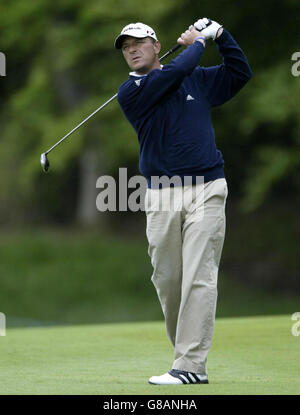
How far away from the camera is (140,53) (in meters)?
5.25

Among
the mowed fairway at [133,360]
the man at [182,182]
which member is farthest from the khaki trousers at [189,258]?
the mowed fairway at [133,360]

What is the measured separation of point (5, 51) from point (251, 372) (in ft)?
56.7

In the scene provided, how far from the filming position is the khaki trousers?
5.09 metres

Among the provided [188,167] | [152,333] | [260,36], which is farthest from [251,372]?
[260,36]

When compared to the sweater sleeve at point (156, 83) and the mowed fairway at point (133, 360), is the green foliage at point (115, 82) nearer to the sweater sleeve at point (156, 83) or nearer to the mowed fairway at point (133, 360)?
the mowed fairway at point (133, 360)

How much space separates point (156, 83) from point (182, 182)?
1.87 ft

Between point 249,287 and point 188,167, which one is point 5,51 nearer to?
point 249,287

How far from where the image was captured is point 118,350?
22.3 feet

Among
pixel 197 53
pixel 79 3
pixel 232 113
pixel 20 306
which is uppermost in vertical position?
pixel 79 3

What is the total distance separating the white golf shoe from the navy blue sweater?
108 centimetres

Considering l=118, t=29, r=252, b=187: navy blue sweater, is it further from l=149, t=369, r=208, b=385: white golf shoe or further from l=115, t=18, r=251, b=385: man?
l=149, t=369, r=208, b=385: white golf shoe

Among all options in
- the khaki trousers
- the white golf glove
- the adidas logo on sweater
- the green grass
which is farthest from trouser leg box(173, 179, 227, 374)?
the green grass

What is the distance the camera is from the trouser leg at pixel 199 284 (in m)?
5.08

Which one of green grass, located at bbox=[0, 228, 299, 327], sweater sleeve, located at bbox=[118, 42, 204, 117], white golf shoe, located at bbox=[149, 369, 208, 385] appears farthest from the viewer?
green grass, located at bbox=[0, 228, 299, 327]
